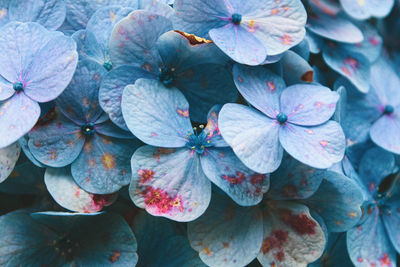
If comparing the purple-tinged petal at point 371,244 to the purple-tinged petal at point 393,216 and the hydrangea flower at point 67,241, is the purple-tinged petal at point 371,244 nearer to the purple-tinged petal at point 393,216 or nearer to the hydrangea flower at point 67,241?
the purple-tinged petal at point 393,216

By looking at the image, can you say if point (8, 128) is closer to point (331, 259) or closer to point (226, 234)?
point (226, 234)

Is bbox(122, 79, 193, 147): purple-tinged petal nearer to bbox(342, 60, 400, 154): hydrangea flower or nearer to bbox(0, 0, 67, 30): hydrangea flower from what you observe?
bbox(0, 0, 67, 30): hydrangea flower

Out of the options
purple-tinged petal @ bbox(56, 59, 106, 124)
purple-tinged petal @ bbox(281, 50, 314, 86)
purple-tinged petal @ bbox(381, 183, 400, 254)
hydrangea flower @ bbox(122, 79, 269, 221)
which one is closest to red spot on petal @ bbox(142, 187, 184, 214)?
hydrangea flower @ bbox(122, 79, 269, 221)

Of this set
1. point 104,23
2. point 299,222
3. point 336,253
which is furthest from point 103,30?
point 336,253

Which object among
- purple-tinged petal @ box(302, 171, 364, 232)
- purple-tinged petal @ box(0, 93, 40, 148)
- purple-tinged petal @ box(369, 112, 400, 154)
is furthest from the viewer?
purple-tinged petal @ box(369, 112, 400, 154)

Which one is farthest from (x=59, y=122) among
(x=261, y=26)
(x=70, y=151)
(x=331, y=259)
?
(x=331, y=259)

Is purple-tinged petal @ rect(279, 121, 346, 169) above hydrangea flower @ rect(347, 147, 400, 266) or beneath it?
above
